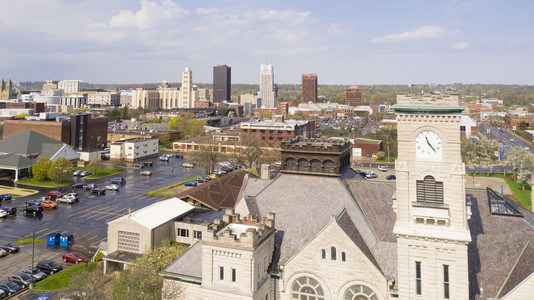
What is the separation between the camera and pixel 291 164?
35094 mm

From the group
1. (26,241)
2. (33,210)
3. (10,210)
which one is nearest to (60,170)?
(10,210)

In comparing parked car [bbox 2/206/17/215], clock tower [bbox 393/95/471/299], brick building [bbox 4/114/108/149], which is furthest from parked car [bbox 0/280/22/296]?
brick building [bbox 4/114/108/149]

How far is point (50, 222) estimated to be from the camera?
54406 mm

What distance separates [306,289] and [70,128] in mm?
109564

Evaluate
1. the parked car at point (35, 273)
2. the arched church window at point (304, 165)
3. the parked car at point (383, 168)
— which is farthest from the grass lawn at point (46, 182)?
the parked car at point (383, 168)

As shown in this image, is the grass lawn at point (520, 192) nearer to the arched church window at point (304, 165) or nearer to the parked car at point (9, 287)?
the arched church window at point (304, 165)

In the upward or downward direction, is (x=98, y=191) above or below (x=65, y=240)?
above

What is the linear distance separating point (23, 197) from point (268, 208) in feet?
194

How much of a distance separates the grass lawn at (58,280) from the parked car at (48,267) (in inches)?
33.0

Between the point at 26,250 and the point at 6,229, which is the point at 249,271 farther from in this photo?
the point at 6,229

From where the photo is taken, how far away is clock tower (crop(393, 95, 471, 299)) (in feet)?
68.4

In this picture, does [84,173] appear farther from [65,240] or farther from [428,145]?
[428,145]

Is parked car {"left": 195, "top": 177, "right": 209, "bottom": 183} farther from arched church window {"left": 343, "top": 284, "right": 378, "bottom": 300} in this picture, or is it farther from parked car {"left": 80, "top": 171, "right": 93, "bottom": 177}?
arched church window {"left": 343, "top": 284, "right": 378, "bottom": 300}

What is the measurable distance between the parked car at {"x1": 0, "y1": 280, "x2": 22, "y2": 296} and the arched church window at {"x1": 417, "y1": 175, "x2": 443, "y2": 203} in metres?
36.5
